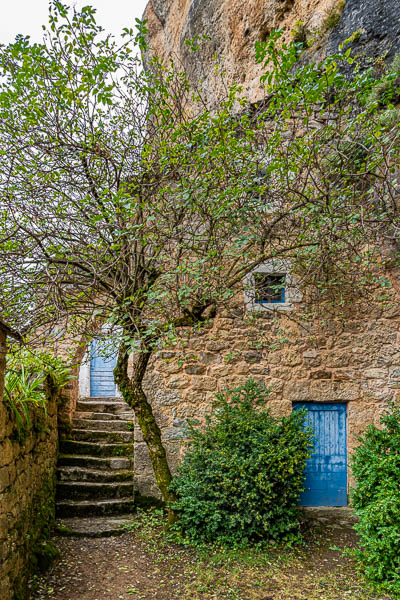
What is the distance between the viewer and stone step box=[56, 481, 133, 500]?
511 centimetres

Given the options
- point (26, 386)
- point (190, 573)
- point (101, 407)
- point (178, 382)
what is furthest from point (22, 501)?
point (101, 407)

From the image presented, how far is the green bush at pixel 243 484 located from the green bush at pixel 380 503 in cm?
72

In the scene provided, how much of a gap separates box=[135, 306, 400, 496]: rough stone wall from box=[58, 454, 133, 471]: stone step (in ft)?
2.86

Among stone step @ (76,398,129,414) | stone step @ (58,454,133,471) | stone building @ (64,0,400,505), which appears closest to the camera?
stone building @ (64,0,400,505)

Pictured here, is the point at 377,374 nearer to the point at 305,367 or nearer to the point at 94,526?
the point at 305,367

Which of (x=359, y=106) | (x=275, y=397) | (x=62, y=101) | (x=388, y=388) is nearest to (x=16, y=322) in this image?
(x=62, y=101)

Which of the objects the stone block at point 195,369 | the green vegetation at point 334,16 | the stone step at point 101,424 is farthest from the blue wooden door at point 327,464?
the green vegetation at point 334,16

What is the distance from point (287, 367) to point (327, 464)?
1.34 m

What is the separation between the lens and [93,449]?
19.0 ft

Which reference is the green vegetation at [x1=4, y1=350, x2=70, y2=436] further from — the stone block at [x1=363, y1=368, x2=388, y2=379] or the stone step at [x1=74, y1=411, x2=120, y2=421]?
the stone block at [x1=363, y1=368, x2=388, y2=379]

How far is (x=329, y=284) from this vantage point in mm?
4945

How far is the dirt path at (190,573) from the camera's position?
10.9 ft

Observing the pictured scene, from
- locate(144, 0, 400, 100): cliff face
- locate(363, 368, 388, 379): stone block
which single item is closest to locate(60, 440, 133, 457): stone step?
locate(363, 368, 388, 379): stone block

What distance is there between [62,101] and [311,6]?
4.74 metres
